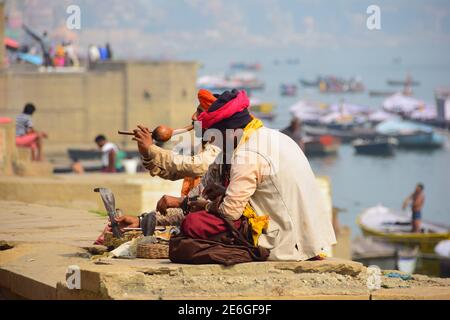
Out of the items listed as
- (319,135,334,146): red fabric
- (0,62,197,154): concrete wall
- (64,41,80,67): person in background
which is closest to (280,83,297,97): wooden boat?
(319,135,334,146): red fabric

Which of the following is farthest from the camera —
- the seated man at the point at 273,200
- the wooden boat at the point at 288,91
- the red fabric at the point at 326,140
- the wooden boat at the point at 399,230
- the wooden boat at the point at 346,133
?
the wooden boat at the point at 288,91

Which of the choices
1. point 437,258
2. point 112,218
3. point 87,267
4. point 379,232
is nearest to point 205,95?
point 112,218

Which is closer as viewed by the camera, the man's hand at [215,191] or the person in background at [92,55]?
the man's hand at [215,191]

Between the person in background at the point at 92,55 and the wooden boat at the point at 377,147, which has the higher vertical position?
the person in background at the point at 92,55

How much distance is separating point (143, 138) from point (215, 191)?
0.93m

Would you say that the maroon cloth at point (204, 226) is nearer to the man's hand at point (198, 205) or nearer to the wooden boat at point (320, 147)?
the man's hand at point (198, 205)

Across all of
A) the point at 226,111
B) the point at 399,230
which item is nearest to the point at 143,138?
the point at 226,111

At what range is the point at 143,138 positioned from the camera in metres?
8.31

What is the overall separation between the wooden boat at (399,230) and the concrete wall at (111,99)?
14.0 metres

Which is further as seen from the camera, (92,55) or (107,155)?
(92,55)

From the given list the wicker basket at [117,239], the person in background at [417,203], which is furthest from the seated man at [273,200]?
the person in background at [417,203]

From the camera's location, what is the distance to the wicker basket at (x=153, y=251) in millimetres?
7621

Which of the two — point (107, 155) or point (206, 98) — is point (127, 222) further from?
point (107, 155)

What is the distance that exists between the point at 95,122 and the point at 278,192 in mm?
45743
